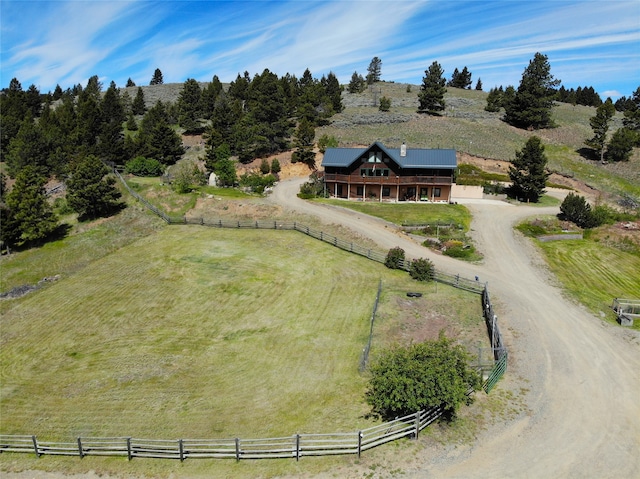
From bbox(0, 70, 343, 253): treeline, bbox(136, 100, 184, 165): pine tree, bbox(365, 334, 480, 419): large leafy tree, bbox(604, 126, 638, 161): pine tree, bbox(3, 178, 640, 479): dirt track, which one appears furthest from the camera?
bbox(136, 100, 184, 165): pine tree

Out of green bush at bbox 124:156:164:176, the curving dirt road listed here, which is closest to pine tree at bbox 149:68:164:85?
green bush at bbox 124:156:164:176

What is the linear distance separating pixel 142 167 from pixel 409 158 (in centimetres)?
4433

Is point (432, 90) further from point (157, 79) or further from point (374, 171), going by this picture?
point (157, 79)

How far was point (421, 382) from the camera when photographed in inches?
830

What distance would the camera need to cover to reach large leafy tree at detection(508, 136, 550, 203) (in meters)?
62.8

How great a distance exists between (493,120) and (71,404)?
102546mm

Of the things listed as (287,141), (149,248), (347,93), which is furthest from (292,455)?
(347,93)

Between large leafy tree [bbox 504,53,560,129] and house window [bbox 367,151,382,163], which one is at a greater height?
large leafy tree [bbox 504,53,560,129]

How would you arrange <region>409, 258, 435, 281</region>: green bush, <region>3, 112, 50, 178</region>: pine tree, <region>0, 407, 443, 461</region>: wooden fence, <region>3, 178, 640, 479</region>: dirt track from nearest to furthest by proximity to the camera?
<region>3, 178, 640, 479</region>: dirt track → <region>0, 407, 443, 461</region>: wooden fence → <region>409, 258, 435, 281</region>: green bush → <region>3, 112, 50, 178</region>: pine tree

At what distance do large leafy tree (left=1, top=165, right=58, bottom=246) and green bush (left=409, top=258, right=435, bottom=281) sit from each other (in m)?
42.1

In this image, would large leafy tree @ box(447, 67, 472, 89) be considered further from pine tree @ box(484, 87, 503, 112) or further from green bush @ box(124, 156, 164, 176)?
green bush @ box(124, 156, 164, 176)

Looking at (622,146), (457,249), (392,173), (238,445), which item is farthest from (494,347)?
(622,146)

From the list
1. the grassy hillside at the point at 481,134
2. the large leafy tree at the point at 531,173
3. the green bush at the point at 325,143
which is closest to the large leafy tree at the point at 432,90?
the grassy hillside at the point at 481,134

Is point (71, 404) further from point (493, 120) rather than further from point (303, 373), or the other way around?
point (493, 120)
